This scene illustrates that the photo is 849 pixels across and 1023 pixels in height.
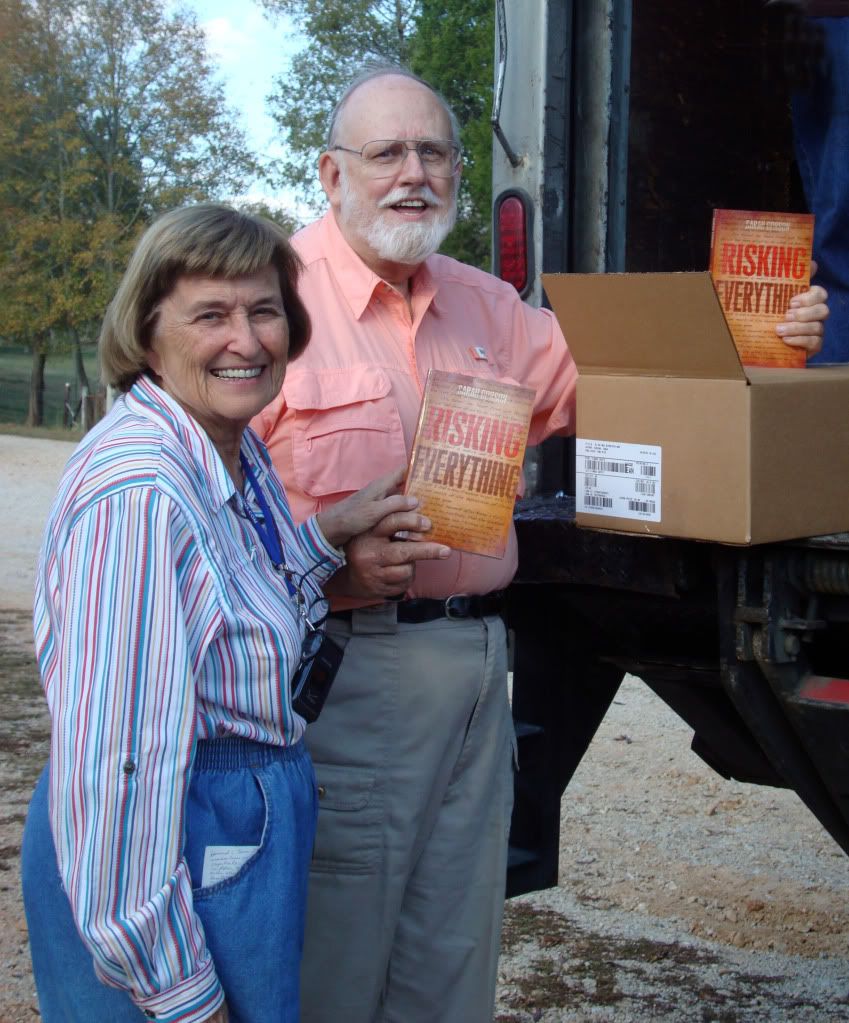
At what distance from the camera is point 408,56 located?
2161 centimetres

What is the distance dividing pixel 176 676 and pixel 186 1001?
382mm

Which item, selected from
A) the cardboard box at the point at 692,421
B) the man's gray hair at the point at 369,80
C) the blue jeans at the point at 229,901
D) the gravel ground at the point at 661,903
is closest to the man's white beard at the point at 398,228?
the man's gray hair at the point at 369,80

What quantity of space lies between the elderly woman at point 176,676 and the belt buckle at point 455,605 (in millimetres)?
454

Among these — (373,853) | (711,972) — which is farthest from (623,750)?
(373,853)

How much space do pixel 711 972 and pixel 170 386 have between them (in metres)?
2.30

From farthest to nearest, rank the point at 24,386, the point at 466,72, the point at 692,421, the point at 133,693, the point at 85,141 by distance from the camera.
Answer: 1. the point at 24,386
2. the point at 85,141
3. the point at 466,72
4. the point at 692,421
5. the point at 133,693

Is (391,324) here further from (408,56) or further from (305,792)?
(408,56)

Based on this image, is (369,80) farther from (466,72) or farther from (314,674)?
(466,72)

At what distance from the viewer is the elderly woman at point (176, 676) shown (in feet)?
5.33

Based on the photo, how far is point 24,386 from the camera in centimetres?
3269

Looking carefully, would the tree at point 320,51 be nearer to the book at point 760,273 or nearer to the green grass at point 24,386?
the green grass at point 24,386

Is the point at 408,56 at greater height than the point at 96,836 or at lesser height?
greater

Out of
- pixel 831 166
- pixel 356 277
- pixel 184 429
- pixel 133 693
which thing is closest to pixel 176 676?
pixel 133 693

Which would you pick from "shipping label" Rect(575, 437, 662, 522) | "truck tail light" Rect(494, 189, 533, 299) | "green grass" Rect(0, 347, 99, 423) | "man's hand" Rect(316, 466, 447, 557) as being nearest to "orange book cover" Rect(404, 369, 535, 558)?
"man's hand" Rect(316, 466, 447, 557)
